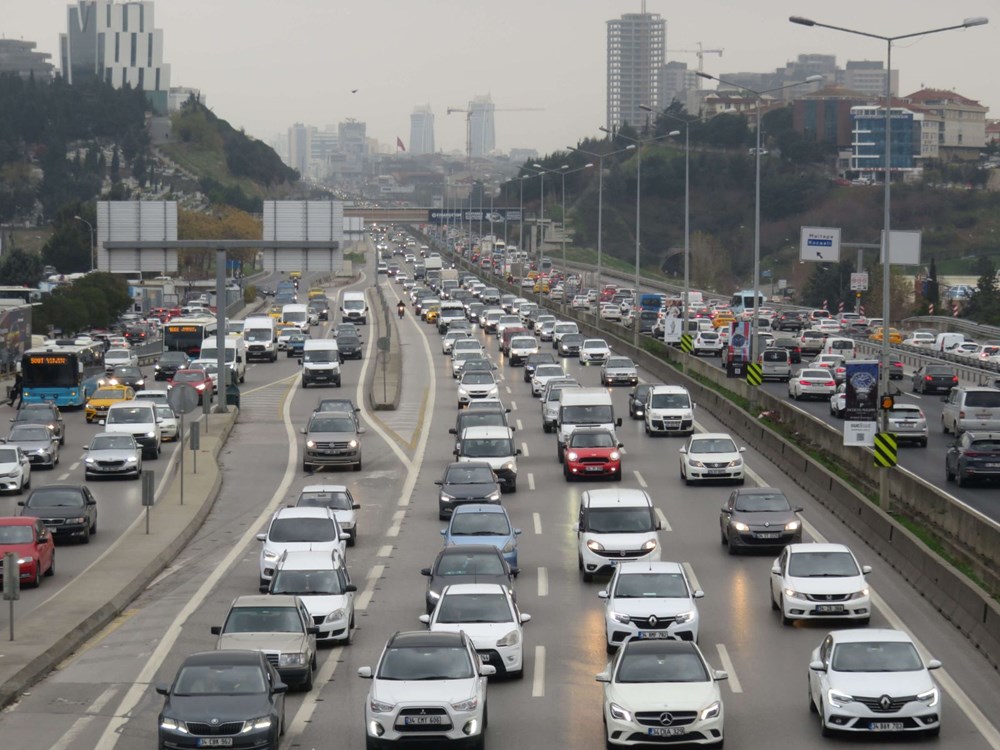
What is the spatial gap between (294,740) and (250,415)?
42.2 m

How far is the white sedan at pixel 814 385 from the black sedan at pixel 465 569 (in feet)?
121

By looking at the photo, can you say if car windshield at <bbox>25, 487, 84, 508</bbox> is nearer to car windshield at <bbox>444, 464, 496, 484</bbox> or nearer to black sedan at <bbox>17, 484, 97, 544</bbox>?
black sedan at <bbox>17, 484, 97, 544</bbox>

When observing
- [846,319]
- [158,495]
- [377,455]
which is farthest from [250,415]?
[846,319]

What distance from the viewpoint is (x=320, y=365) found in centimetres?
7094

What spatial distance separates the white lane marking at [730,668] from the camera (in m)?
22.8

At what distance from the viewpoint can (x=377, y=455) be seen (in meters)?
51.1

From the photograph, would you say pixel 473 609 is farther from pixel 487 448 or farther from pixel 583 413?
pixel 583 413

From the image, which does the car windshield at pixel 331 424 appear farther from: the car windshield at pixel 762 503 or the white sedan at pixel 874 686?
the white sedan at pixel 874 686

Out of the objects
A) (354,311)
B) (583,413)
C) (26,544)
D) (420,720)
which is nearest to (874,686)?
Result: (420,720)

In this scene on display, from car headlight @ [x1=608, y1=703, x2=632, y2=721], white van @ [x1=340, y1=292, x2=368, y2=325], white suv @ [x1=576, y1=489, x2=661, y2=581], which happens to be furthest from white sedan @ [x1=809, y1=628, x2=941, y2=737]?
white van @ [x1=340, y1=292, x2=368, y2=325]

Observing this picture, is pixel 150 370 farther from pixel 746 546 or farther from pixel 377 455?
pixel 746 546

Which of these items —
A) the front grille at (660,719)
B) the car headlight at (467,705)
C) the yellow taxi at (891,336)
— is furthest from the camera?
the yellow taxi at (891,336)

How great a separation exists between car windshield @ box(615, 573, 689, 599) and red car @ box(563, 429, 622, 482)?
18605 millimetres

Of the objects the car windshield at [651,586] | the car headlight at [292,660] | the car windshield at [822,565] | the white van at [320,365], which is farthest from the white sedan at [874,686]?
the white van at [320,365]
